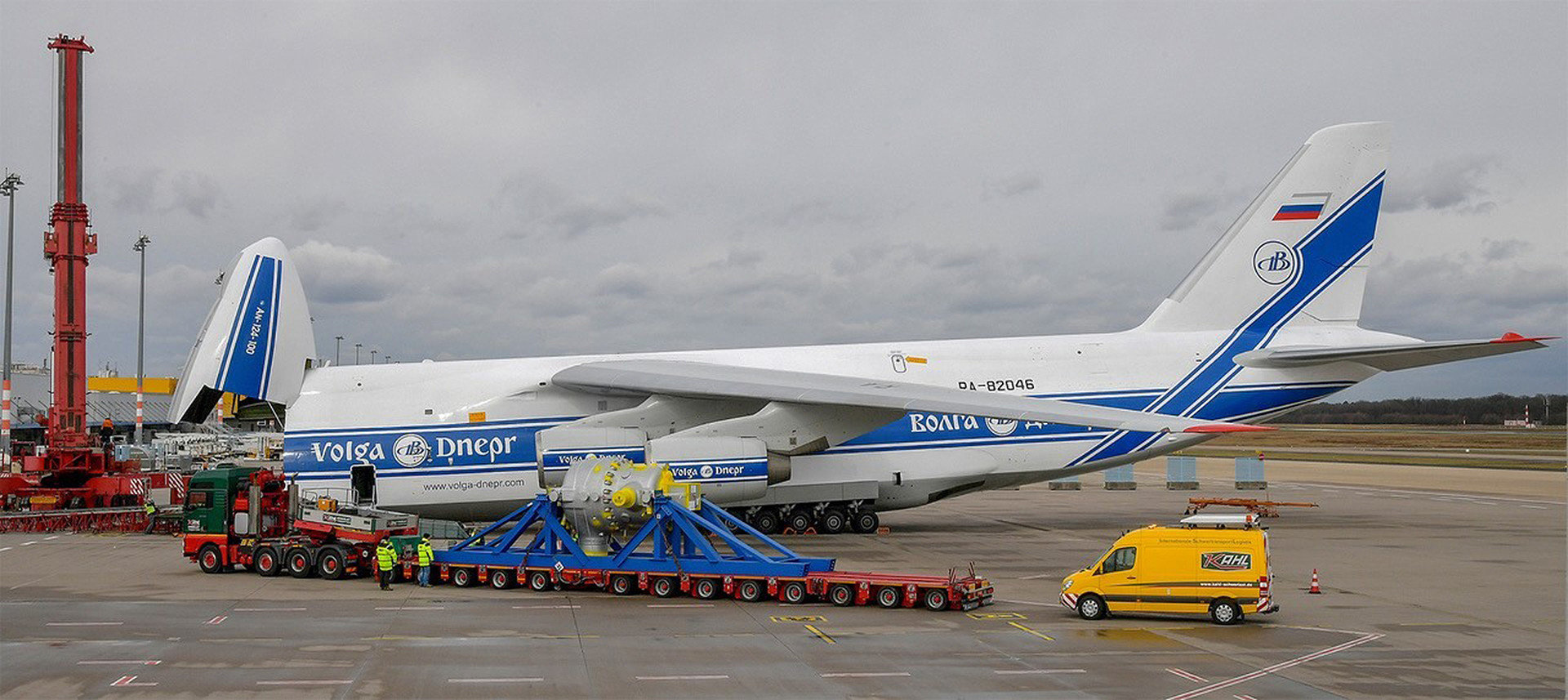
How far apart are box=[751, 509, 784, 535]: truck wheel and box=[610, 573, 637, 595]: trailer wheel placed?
8.66m

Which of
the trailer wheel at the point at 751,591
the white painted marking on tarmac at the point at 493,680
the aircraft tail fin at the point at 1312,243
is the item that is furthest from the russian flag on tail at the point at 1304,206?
the white painted marking on tarmac at the point at 493,680

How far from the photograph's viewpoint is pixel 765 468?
22.0m

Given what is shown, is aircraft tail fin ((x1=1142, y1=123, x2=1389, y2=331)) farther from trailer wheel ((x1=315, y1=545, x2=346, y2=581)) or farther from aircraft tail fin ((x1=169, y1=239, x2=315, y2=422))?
aircraft tail fin ((x1=169, y1=239, x2=315, y2=422))

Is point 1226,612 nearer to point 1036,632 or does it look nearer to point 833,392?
point 1036,632

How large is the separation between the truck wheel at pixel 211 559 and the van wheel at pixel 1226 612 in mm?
15796

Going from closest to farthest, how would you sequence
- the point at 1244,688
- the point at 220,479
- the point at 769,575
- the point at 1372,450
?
the point at 1244,688
the point at 769,575
the point at 220,479
the point at 1372,450

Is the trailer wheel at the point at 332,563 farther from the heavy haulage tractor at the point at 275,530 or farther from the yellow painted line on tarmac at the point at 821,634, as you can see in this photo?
the yellow painted line on tarmac at the point at 821,634

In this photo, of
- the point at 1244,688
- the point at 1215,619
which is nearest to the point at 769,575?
the point at 1215,619

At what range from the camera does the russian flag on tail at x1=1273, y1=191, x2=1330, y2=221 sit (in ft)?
93.2

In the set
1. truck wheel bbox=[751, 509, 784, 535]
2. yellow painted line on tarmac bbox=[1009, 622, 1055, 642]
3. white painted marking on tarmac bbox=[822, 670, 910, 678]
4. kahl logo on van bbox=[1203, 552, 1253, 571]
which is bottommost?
yellow painted line on tarmac bbox=[1009, 622, 1055, 642]

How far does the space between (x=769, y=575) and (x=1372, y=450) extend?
7405 centimetres

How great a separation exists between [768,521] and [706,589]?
9163mm

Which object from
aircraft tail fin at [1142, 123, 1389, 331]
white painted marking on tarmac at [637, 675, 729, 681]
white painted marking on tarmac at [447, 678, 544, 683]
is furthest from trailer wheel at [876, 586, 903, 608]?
aircraft tail fin at [1142, 123, 1389, 331]

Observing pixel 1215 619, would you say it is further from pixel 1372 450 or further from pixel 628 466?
pixel 1372 450
